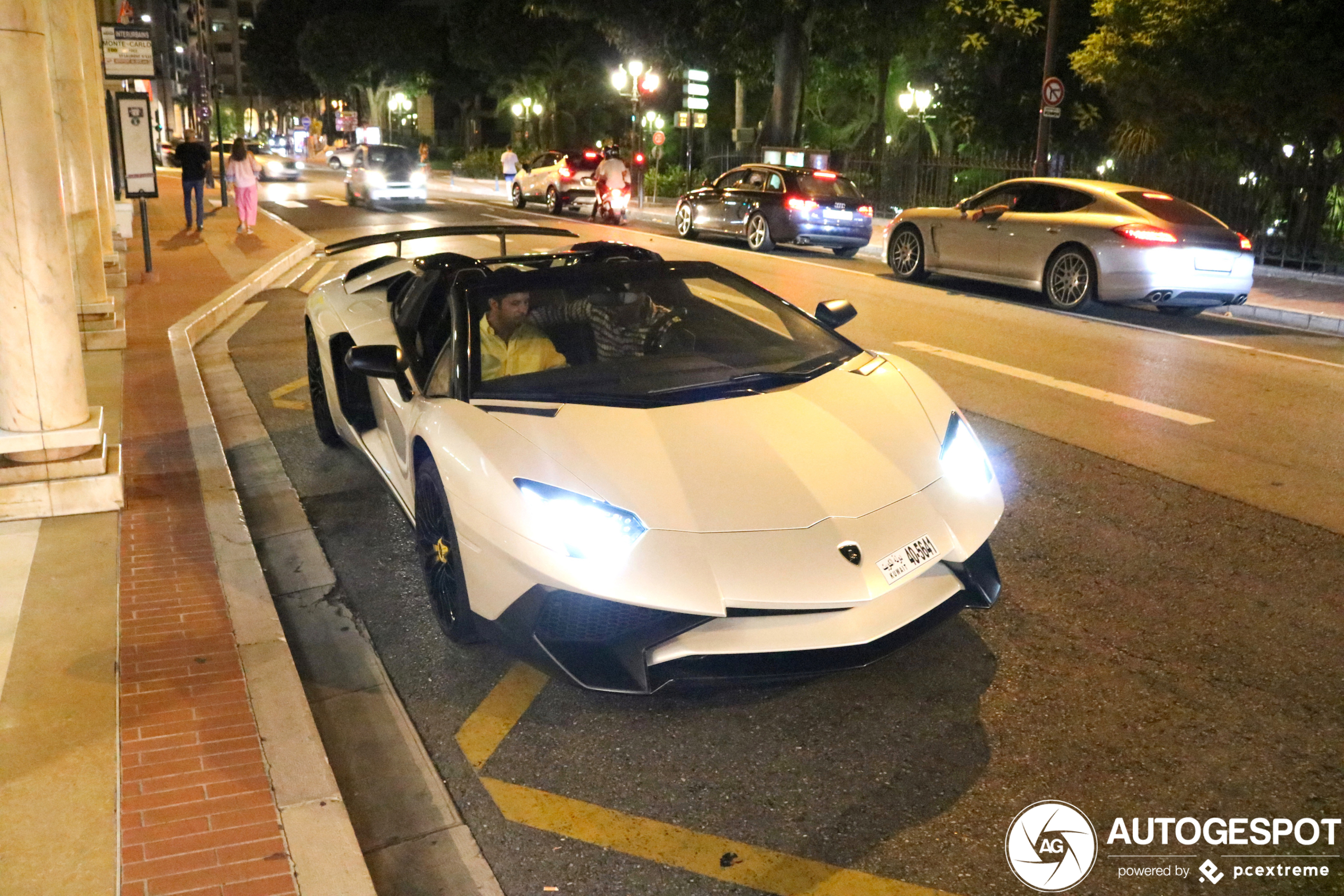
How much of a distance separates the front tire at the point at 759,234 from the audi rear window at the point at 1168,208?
8.15m

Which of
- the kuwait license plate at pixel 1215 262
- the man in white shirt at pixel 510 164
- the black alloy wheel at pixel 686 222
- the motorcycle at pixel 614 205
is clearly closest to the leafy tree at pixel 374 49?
the man in white shirt at pixel 510 164

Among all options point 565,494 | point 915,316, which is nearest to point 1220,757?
point 565,494

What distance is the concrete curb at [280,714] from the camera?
3.09 metres

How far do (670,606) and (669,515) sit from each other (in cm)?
32

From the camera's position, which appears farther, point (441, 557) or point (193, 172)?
point (193, 172)

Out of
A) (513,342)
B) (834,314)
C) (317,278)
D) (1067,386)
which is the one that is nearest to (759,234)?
(317,278)

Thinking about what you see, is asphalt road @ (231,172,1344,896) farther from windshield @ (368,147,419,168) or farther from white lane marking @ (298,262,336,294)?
windshield @ (368,147,419,168)

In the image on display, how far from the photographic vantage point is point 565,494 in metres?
3.81

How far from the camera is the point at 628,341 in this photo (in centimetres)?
502

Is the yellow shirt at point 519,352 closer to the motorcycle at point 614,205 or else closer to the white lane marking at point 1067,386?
the white lane marking at point 1067,386

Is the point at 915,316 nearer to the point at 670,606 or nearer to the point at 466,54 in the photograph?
the point at 670,606

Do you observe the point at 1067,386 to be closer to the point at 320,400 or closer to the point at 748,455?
the point at 320,400

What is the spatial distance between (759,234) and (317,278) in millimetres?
8123

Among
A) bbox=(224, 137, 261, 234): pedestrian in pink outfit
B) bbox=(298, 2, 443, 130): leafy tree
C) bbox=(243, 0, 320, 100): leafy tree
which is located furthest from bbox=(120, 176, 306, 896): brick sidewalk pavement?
bbox=(243, 0, 320, 100): leafy tree
